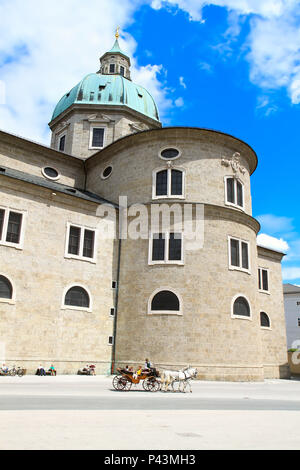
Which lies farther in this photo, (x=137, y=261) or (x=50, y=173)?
(x=50, y=173)

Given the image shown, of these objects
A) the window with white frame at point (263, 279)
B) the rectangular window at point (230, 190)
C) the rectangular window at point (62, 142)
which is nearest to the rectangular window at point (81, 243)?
the rectangular window at point (230, 190)

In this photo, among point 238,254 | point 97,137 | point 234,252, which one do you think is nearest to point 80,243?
point 234,252

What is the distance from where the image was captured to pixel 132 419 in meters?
8.88

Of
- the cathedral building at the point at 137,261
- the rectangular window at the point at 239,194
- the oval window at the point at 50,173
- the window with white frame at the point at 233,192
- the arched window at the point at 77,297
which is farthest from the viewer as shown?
the oval window at the point at 50,173

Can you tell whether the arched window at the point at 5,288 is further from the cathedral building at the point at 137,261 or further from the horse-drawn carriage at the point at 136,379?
the horse-drawn carriage at the point at 136,379

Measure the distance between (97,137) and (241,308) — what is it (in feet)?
69.4

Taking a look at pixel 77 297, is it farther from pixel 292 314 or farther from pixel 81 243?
pixel 292 314

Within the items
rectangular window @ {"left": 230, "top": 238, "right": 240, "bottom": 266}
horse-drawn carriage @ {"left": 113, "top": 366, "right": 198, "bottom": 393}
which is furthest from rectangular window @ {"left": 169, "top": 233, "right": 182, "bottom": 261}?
horse-drawn carriage @ {"left": 113, "top": 366, "right": 198, "bottom": 393}

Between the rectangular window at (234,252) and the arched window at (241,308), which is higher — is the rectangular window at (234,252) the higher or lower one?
the higher one

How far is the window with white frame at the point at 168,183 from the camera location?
2703 cm

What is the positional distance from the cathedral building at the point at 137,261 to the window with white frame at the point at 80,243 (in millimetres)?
71

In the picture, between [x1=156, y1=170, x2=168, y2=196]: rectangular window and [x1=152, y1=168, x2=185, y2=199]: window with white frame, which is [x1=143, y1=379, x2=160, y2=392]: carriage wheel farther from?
[x1=156, y1=170, x2=168, y2=196]: rectangular window

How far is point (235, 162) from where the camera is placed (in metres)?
28.9

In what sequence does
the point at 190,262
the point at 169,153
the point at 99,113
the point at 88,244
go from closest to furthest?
the point at 190,262, the point at 88,244, the point at 169,153, the point at 99,113
